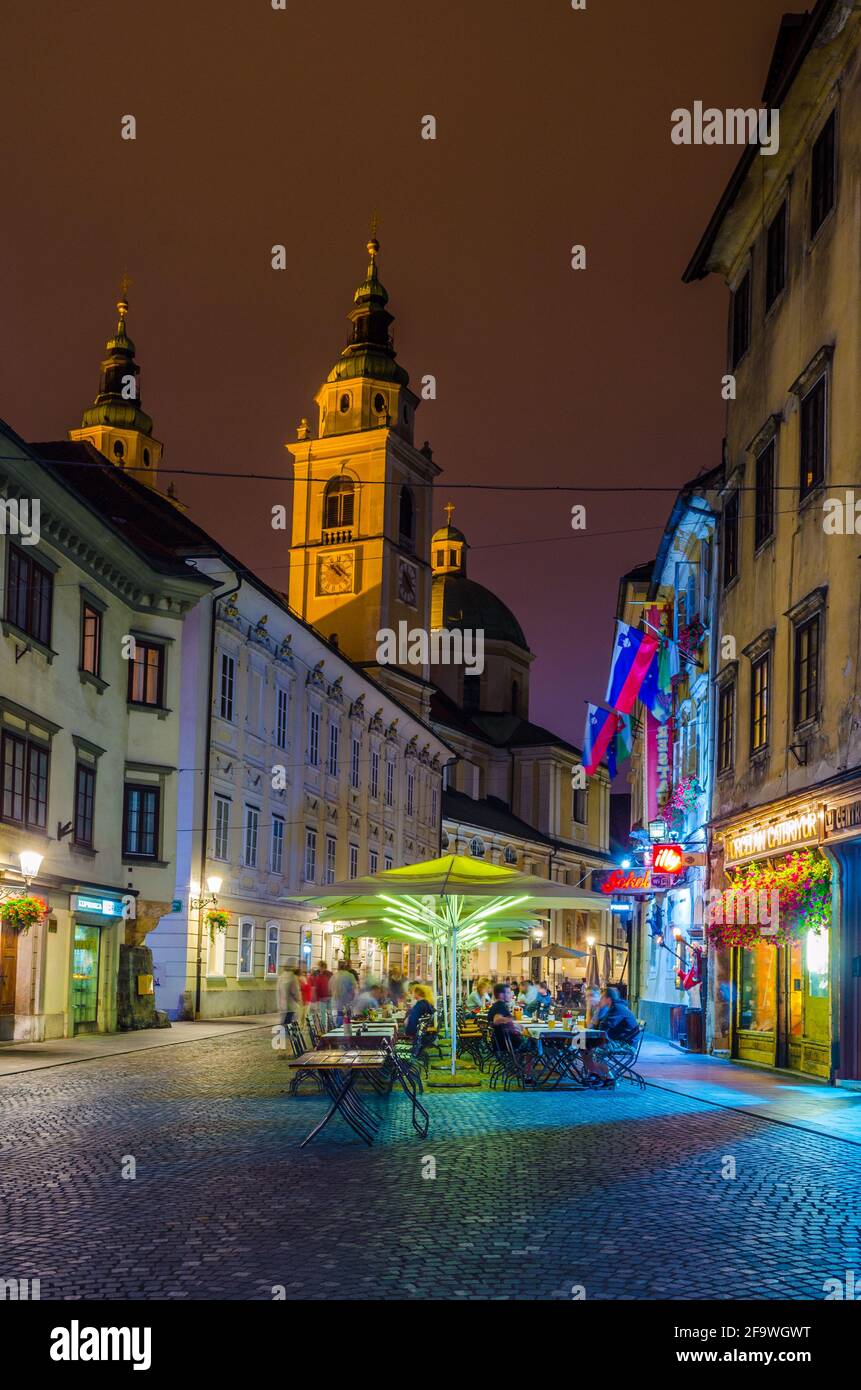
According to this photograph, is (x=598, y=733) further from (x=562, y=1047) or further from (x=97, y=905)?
(x=562, y=1047)

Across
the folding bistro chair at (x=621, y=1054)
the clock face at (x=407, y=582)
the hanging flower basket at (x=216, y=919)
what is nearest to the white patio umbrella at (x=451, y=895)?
the folding bistro chair at (x=621, y=1054)

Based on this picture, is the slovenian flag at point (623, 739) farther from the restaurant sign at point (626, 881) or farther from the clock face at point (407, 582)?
the clock face at point (407, 582)

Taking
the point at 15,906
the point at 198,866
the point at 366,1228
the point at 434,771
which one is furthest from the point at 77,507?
the point at 434,771

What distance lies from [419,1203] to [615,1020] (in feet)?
38.5

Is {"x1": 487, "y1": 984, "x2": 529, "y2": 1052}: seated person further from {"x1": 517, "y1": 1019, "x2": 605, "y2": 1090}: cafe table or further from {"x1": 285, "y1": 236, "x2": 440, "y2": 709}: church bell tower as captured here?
{"x1": 285, "y1": 236, "x2": 440, "y2": 709}: church bell tower

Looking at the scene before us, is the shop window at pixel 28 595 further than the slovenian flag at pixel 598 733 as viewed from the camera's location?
No

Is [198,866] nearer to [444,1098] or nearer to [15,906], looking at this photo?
[15,906]

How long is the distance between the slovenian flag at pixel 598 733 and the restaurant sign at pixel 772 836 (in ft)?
35.8

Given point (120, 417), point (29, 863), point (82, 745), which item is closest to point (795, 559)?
point (29, 863)

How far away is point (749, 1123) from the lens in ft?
54.4

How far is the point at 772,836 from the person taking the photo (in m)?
23.1

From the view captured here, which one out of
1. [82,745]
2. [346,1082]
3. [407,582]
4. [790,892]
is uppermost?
[407,582]

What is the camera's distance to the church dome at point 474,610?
110469mm

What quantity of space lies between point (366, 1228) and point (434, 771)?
212 feet
